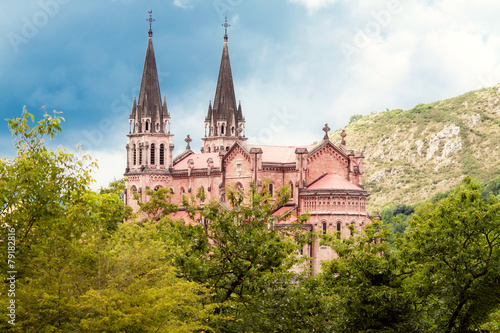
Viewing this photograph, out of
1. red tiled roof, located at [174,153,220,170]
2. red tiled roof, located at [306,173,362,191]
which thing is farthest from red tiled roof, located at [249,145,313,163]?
red tiled roof, located at [174,153,220,170]

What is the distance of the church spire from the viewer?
323 feet

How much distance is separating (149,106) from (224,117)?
13.6 meters

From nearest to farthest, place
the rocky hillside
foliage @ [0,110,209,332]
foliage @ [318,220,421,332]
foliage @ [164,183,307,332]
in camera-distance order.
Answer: foliage @ [0,110,209,332] < foliage @ [164,183,307,332] < foliage @ [318,220,421,332] < the rocky hillside

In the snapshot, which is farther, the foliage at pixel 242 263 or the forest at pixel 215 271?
the foliage at pixel 242 263

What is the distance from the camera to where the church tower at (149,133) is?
322ft

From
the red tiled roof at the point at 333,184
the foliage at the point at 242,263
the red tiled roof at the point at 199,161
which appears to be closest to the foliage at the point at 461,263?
the foliage at the point at 242,263

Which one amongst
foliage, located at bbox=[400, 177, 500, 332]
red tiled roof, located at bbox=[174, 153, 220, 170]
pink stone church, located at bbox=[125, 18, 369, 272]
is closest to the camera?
foliage, located at bbox=[400, 177, 500, 332]

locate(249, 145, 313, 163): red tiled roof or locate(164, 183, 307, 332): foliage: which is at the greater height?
locate(249, 145, 313, 163): red tiled roof

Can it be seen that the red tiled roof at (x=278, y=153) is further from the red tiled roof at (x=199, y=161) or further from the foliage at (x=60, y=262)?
the foliage at (x=60, y=262)

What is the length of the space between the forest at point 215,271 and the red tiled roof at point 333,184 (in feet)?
108

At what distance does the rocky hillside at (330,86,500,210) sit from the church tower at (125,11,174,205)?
3128 inches

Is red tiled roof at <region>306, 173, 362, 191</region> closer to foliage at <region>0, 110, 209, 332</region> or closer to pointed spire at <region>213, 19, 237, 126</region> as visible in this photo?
pointed spire at <region>213, 19, 237, 126</region>

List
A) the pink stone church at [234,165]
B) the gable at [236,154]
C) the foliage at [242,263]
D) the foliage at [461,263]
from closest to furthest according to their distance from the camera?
the foliage at [242,263]
the foliage at [461,263]
the pink stone church at [234,165]
the gable at [236,154]

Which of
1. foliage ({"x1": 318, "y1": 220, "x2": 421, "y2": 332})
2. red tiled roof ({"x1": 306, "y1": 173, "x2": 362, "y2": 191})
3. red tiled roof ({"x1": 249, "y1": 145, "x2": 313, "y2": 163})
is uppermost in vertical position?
red tiled roof ({"x1": 249, "y1": 145, "x2": 313, "y2": 163})
